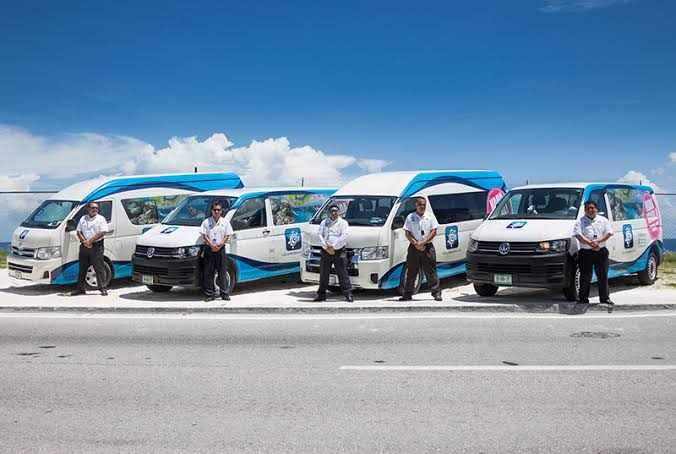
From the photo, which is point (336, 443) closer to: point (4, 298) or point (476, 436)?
point (476, 436)

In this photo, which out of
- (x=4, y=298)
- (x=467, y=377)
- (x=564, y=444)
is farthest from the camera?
(x=4, y=298)

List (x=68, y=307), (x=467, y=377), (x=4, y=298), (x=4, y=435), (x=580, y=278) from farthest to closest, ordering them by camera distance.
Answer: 1. (x=4, y=298)
2. (x=68, y=307)
3. (x=580, y=278)
4. (x=467, y=377)
5. (x=4, y=435)

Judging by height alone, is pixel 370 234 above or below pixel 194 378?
above

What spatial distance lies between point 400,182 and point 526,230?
9.15 feet

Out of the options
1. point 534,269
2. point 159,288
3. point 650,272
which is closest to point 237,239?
point 159,288

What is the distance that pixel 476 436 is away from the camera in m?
5.88

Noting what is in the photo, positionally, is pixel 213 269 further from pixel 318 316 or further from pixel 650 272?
pixel 650 272

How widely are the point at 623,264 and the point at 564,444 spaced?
9041 mm

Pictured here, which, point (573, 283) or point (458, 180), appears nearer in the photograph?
point (573, 283)

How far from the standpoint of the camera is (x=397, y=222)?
1377 centimetres

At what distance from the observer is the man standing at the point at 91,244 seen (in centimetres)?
1453

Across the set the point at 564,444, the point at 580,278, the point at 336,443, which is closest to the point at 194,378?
the point at 336,443

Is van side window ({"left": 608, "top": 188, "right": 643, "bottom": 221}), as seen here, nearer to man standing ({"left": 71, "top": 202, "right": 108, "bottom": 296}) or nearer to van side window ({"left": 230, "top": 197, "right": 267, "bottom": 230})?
van side window ({"left": 230, "top": 197, "right": 267, "bottom": 230})

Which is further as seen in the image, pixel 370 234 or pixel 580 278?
pixel 370 234
